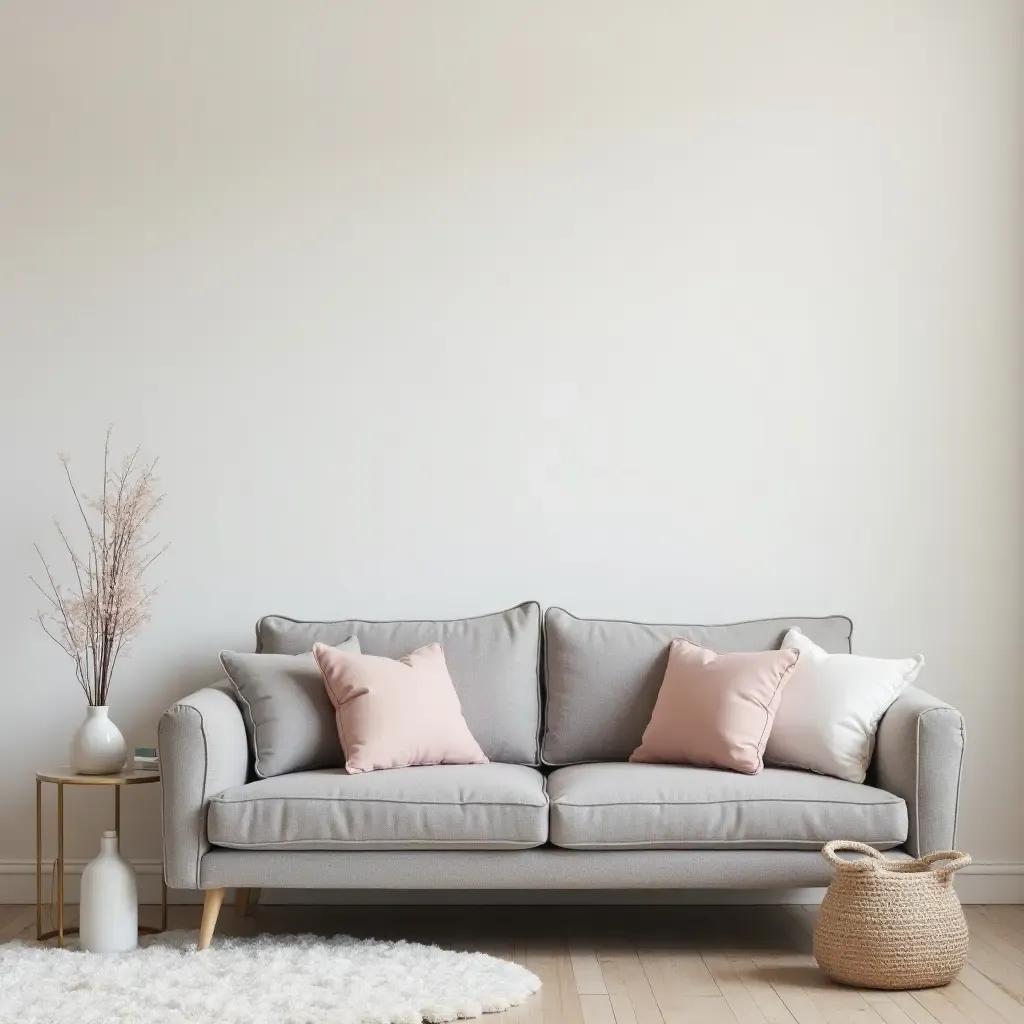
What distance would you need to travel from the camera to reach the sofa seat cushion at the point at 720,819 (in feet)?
10.8

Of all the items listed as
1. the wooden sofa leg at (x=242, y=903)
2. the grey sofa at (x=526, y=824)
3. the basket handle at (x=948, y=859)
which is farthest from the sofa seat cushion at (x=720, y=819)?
the wooden sofa leg at (x=242, y=903)

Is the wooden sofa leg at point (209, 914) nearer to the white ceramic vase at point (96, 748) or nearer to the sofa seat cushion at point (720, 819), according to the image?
the white ceramic vase at point (96, 748)

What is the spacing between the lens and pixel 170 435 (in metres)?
4.22

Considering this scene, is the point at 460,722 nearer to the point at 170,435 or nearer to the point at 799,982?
the point at 799,982

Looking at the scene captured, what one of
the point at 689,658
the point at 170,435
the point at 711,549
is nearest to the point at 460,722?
the point at 689,658

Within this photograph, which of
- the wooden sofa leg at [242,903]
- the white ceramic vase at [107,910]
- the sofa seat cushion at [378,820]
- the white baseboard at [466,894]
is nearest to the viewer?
the sofa seat cushion at [378,820]

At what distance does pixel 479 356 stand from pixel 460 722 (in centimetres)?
130

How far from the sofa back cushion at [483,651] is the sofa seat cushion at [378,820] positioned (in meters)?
0.51

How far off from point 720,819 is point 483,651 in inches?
37.8

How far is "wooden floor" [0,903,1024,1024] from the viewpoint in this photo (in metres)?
2.97

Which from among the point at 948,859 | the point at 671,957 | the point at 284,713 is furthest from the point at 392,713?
the point at 948,859

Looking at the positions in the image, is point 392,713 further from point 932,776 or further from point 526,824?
point 932,776

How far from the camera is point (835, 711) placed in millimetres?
3537

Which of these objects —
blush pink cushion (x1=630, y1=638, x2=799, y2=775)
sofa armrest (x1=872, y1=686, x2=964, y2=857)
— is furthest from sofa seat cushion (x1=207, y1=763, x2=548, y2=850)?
sofa armrest (x1=872, y1=686, x2=964, y2=857)
